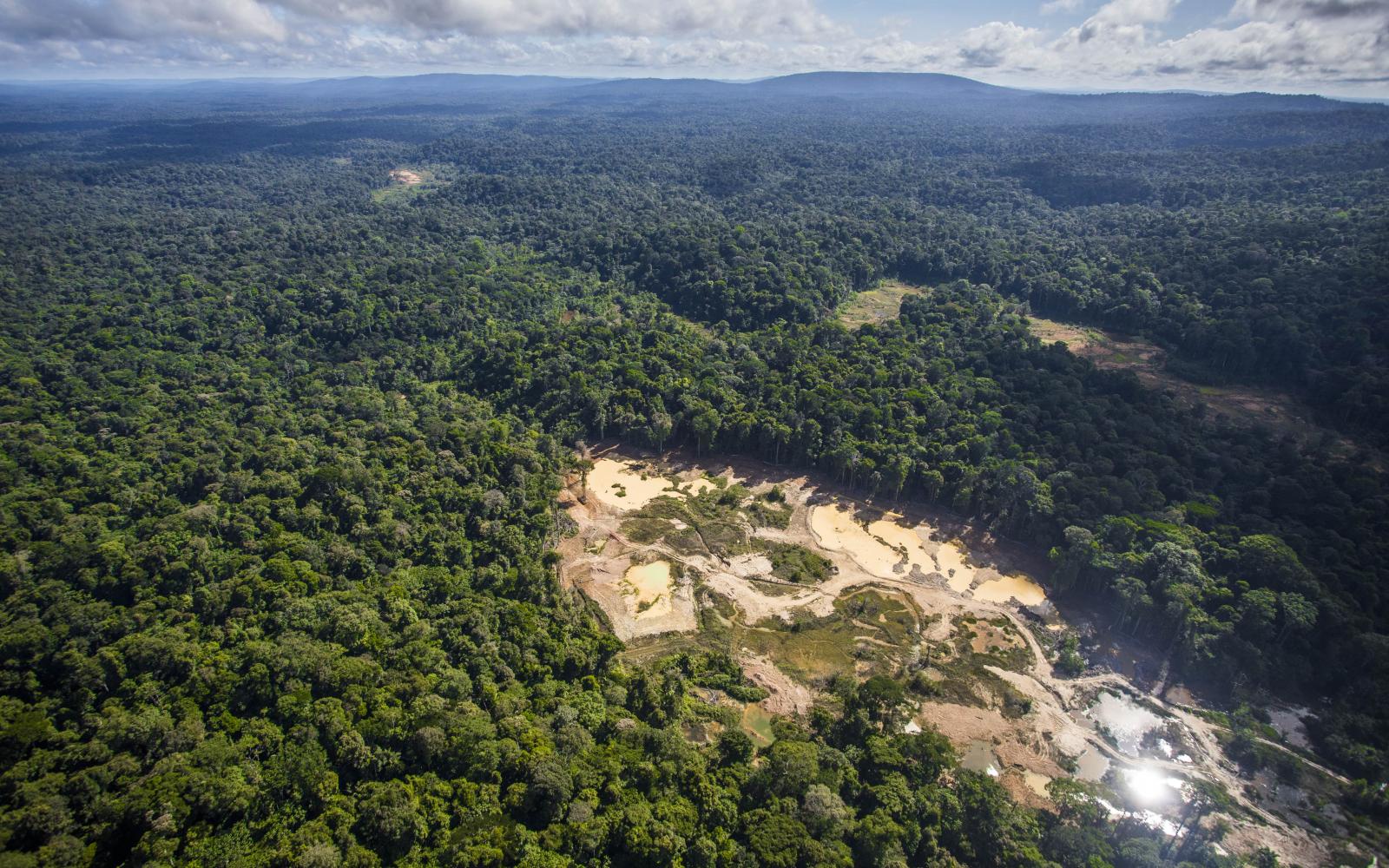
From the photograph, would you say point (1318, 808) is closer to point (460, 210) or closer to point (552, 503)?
point (552, 503)

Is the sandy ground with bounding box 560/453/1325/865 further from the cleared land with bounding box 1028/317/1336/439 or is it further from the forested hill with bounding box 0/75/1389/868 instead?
the cleared land with bounding box 1028/317/1336/439

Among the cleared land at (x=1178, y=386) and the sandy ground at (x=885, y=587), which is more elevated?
the cleared land at (x=1178, y=386)

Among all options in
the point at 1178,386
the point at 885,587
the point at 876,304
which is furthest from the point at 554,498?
the point at 1178,386

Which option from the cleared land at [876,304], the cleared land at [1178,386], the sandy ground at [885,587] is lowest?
the sandy ground at [885,587]

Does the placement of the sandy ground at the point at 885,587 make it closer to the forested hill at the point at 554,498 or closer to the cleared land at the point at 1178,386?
the forested hill at the point at 554,498

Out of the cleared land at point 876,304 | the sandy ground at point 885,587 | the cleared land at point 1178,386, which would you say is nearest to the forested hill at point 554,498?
the cleared land at point 1178,386
